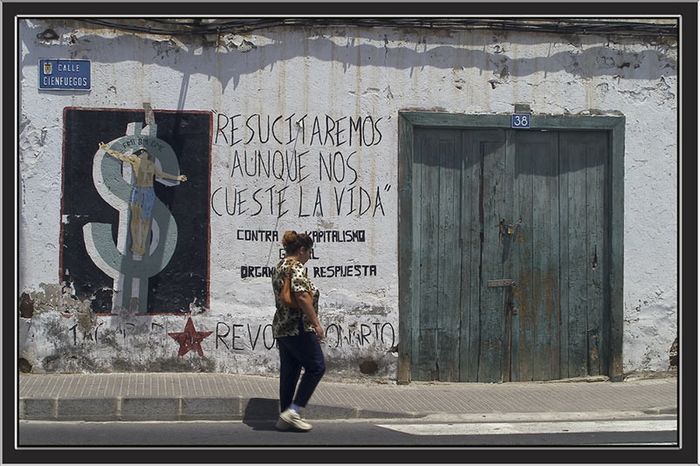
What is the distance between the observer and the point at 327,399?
10273 millimetres

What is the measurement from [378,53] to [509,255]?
7.89 feet

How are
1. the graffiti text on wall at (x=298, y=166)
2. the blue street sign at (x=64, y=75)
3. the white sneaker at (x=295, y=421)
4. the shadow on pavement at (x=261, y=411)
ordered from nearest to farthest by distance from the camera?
the white sneaker at (x=295, y=421) < the shadow on pavement at (x=261, y=411) < the blue street sign at (x=64, y=75) < the graffiti text on wall at (x=298, y=166)

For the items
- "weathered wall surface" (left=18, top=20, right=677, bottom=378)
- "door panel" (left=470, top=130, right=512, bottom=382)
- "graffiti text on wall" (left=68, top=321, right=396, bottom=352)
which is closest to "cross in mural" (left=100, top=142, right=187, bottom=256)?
"weathered wall surface" (left=18, top=20, right=677, bottom=378)

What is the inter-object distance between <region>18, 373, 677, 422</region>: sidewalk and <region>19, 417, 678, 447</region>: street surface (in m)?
0.15

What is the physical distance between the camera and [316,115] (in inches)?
444

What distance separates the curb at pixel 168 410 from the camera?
962 cm

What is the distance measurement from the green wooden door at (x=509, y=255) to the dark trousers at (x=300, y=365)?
8.12 ft

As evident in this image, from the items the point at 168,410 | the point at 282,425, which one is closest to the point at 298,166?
the point at 168,410

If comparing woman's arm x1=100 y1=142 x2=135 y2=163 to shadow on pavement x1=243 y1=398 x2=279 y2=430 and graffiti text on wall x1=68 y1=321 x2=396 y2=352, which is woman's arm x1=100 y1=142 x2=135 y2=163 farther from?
shadow on pavement x1=243 y1=398 x2=279 y2=430

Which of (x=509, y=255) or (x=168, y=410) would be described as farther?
(x=509, y=255)

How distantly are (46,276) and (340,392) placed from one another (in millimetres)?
3003

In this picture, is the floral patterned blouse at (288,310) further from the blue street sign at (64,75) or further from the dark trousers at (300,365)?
the blue street sign at (64,75)

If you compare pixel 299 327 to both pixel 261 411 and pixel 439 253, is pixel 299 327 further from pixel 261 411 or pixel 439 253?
pixel 439 253

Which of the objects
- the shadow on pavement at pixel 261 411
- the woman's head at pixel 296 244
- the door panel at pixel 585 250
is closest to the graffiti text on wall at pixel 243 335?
the shadow on pavement at pixel 261 411
